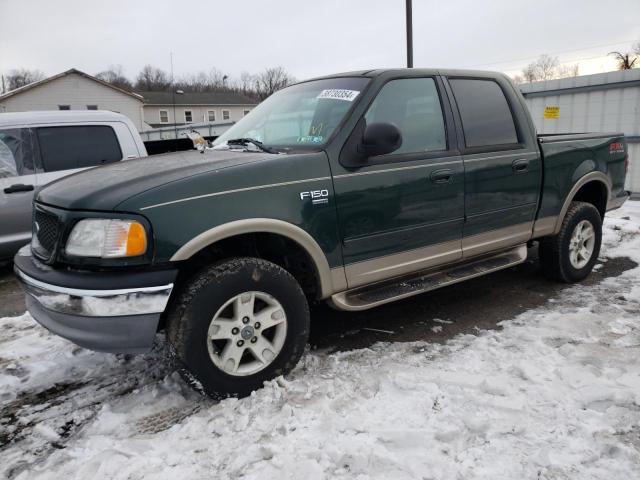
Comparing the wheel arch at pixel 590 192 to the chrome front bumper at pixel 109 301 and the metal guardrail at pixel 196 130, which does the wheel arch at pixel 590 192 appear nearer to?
the chrome front bumper at pixel 109 301

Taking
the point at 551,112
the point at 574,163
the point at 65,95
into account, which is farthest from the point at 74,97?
the point at 574,163

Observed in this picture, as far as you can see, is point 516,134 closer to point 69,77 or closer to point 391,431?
point 391,431

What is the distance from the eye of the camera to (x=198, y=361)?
106 inches

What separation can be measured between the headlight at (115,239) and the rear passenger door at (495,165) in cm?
236

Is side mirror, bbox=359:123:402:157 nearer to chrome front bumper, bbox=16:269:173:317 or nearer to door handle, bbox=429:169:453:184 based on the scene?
door handle, bbox=429:169:453:184

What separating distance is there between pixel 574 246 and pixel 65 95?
128 feet

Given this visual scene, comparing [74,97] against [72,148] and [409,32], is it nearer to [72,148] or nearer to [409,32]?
[409,32]

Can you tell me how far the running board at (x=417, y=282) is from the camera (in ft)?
10.8

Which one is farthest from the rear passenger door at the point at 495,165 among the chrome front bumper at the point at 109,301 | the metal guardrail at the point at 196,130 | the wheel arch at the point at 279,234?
the metal guardrail at the point at 196,130

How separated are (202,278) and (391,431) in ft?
4.12

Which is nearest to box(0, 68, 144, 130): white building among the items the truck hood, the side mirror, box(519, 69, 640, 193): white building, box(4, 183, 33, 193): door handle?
box(519, 69, 640, 193): white building

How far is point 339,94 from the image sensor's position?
137 inches

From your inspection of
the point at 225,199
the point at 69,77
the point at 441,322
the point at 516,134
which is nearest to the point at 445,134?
the point at 516,134

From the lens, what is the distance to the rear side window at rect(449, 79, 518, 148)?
3875 mm
